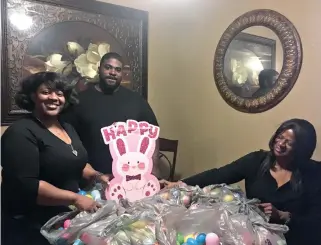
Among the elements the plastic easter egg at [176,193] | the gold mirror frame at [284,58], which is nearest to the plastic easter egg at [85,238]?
the plastic easter egg at [176,193]

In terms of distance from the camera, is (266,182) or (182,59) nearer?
(266,182)

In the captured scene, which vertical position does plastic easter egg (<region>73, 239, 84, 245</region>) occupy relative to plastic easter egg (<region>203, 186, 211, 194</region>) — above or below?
below

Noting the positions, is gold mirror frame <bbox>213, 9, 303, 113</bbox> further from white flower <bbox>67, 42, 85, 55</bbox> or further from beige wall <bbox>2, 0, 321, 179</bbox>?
white flower <bbox>67, 42, 85, 55</bbox>

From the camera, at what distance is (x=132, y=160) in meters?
1.36

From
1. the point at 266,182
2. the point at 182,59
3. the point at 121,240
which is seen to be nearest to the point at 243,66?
the point at 182,59

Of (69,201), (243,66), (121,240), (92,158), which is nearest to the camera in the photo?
(121,240)

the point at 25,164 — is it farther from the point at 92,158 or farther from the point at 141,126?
the point at 141,126

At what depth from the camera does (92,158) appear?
1342 mm

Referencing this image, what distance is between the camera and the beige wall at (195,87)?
59.2 inches

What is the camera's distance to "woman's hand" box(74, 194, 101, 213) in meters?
1.24

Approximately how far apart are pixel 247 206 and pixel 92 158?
520mm

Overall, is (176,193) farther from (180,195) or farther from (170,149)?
(170,149)

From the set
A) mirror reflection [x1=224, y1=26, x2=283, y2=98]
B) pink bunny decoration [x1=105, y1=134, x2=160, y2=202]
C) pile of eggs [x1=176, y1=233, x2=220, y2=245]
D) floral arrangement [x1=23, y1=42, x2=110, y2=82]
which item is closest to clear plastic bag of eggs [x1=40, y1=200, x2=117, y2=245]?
pink bunny decoration [x1=105, y1=134, x2=160, y2=202]

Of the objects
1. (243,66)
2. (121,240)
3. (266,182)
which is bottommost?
(121,240)
